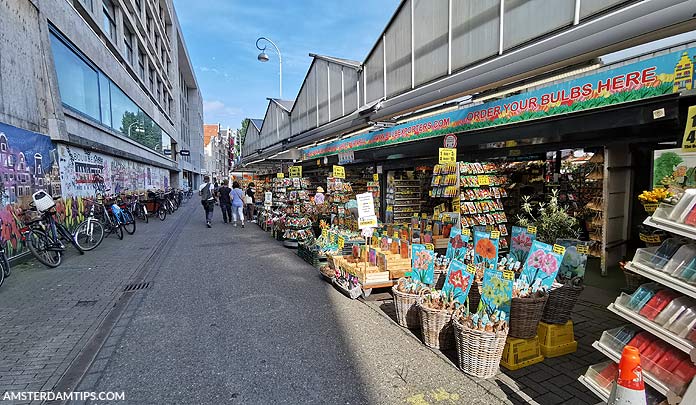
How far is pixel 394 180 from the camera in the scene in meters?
9.18

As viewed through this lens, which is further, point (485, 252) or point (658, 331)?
point (485, 252)

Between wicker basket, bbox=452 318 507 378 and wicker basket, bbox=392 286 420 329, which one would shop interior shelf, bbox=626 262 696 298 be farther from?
wicker basket, bbox=392 286 420 329

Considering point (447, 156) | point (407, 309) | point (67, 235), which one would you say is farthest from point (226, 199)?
point (407, 309)

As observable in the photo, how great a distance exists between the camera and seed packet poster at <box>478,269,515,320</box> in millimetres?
3184

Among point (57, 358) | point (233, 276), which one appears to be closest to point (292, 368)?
point (57, 358)

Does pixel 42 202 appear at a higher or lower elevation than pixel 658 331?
→ higher

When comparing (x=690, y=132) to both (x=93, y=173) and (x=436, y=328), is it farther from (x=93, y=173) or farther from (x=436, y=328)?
(x=93, y=173)

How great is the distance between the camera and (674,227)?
80.0 inches

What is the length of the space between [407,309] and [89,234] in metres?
8.62

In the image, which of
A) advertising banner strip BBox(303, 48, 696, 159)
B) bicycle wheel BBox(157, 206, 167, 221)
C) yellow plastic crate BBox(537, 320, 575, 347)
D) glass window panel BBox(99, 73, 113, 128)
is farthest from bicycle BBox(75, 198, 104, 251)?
yellow plastic crate BBox(537, 320, 575, 347)

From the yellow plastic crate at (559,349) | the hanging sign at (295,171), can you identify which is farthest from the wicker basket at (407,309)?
the hanging sign at (295,171)

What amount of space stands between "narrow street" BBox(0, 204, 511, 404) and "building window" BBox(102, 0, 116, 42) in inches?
503

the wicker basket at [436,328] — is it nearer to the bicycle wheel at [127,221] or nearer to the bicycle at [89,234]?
the bicycle at [89,234]

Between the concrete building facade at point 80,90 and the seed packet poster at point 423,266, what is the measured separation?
8.22m
